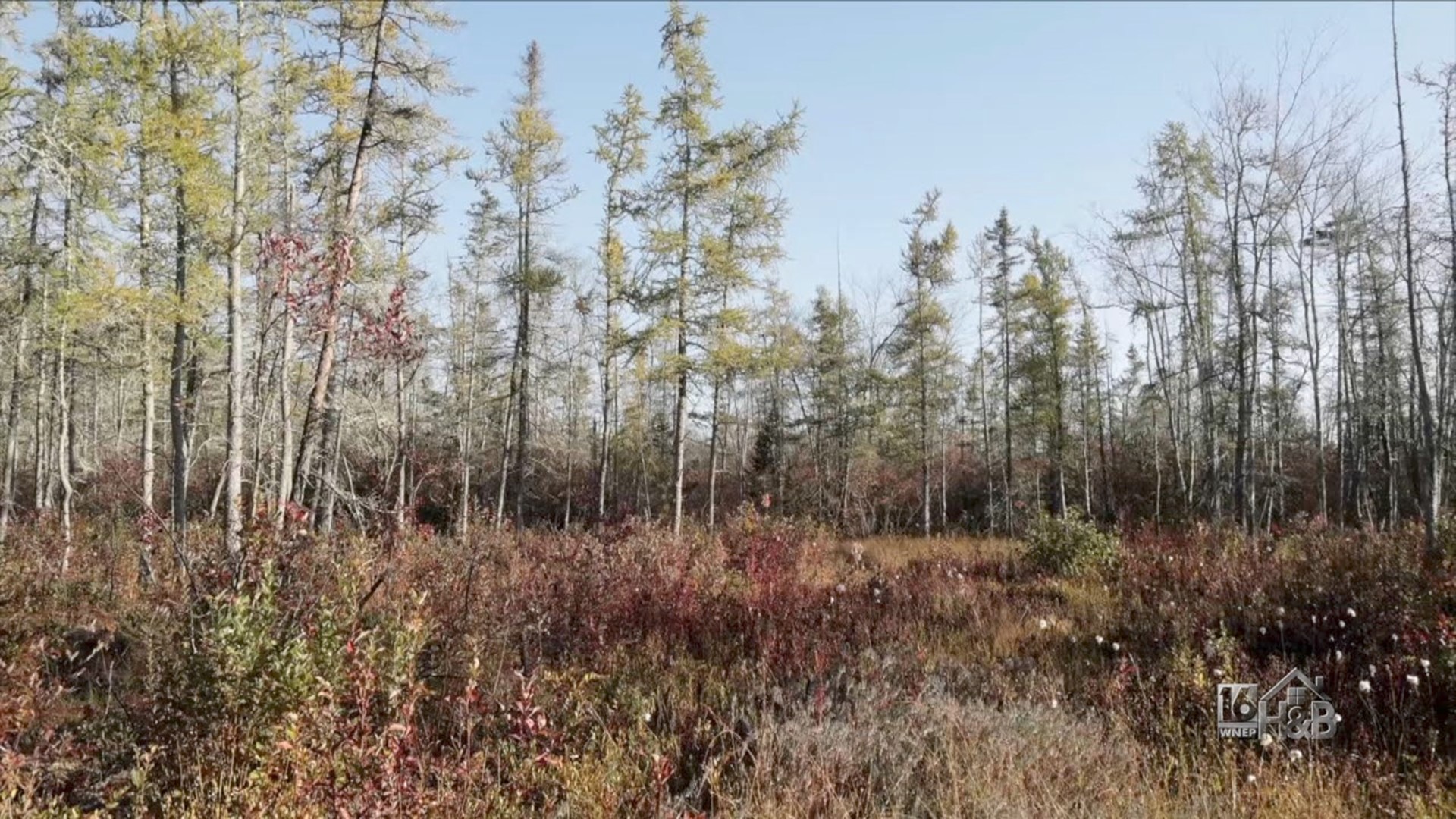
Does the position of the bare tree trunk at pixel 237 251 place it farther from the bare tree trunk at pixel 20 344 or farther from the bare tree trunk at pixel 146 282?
the bare tree trunk at pixel 20 344

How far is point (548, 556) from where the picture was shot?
33.0 feet

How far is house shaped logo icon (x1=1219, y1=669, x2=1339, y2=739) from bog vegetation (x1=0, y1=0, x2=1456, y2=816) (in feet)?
0.38

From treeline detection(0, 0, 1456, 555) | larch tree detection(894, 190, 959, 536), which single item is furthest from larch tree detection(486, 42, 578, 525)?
larch tree detection(894, 190, 959, 536)

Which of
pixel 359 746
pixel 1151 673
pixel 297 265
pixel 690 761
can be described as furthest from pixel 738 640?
pixel 297 265

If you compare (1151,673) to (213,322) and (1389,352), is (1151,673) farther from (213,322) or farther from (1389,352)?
(1389,352)

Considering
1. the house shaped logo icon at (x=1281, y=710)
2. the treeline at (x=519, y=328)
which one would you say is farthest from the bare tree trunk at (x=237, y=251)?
the house shaped logo icon at (x=1281, y=710)

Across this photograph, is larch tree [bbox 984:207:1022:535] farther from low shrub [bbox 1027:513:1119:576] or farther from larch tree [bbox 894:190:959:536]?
low shrub [bbox 1027:513:1119:576]

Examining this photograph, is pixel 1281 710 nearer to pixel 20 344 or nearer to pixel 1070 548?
pixel 1070 548

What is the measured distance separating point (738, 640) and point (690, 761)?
87.5 inches

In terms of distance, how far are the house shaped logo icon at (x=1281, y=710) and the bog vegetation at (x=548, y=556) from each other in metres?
0.11

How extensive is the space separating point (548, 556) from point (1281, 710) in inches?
323

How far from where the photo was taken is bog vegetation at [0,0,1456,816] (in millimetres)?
3570

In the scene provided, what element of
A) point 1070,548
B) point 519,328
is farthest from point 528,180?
point 1070,548

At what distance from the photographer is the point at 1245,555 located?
8.63m
